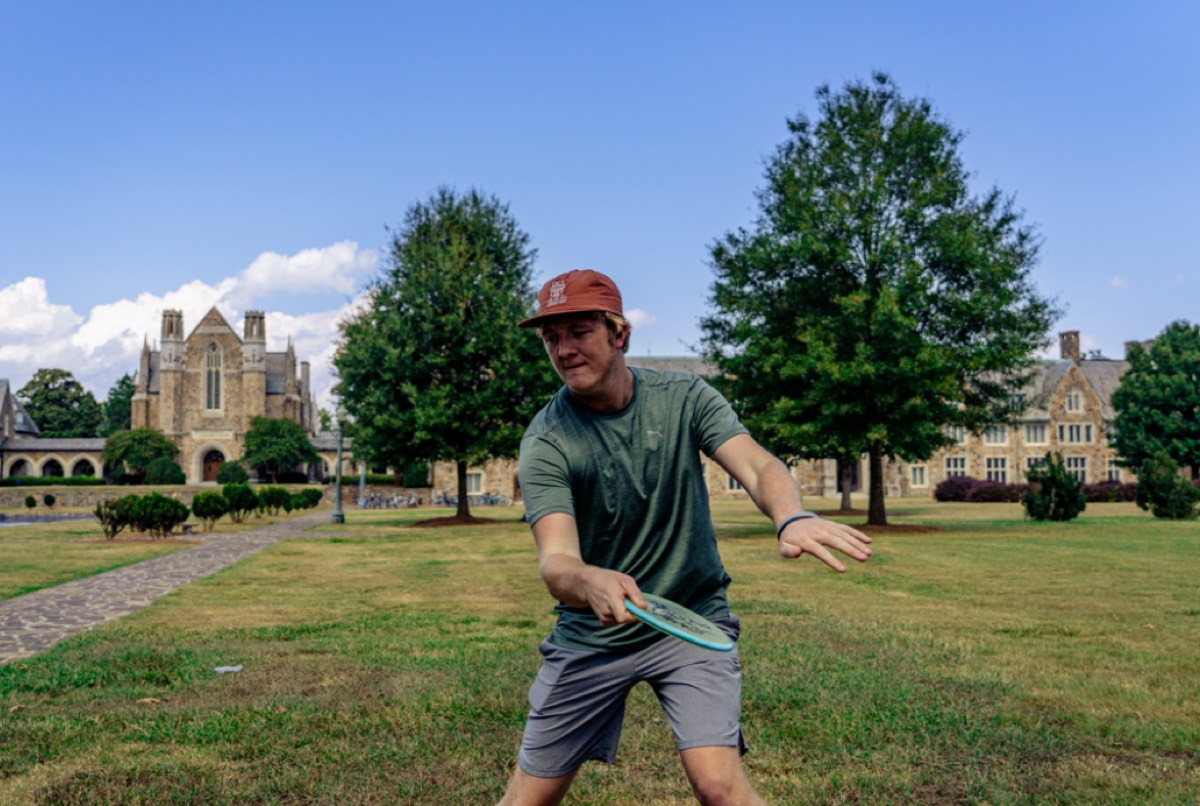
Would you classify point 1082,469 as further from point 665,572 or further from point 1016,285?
point 665,572

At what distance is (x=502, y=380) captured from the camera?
3116 centimetres

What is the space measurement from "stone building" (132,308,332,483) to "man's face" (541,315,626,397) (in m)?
81.8

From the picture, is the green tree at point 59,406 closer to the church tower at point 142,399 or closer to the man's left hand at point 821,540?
the church tower at point 142,399

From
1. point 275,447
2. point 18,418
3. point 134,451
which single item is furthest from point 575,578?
point 18,418

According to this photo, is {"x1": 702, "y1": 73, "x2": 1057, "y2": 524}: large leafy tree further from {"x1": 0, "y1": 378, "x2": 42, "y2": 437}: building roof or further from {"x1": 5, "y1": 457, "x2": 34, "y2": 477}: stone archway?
{"x1": 0, "y1": 378, "x2": 42, "y2": 437}: building roof

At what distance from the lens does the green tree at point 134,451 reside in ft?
239

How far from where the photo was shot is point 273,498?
38531 mm

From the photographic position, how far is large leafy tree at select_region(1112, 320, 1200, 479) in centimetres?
5559

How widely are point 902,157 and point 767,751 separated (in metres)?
24.0

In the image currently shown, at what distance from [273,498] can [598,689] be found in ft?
124

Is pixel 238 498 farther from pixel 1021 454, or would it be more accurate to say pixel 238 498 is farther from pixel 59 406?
pixel 59 406

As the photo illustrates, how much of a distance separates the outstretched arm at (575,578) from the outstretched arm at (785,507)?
0.43 m

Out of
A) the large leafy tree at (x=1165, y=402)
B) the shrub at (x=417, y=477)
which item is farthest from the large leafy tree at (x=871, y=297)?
the shrub at (x=417, y=477)

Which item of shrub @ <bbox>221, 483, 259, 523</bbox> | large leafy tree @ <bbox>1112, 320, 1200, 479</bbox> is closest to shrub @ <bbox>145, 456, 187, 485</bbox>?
shrub @ <bbox>221, 483, 259, 523</bbox>
